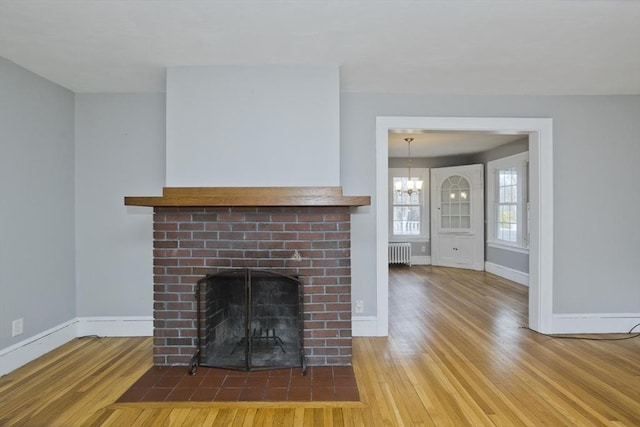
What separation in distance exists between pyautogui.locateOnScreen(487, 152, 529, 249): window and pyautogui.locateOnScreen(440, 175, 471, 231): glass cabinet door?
55 centimetres

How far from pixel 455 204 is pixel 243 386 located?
6507 millimetres

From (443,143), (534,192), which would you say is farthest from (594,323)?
(443,143)

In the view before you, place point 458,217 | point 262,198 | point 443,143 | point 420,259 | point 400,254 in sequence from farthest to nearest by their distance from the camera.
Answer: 1. point 420,259
2. point 400,254
3. point 458,217
4. point 443,143
5. point 262,198

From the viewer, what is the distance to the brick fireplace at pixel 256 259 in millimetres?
2895

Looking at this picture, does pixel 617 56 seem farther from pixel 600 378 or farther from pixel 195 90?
pixel 195 90

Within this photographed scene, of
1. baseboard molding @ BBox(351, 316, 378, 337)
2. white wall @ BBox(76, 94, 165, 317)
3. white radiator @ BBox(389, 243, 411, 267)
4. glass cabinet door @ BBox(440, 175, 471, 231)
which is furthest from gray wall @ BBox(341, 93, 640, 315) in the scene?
white radiator @ BBox(389, 243, 411, 267)

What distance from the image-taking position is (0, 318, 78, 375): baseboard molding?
2787 millimetres

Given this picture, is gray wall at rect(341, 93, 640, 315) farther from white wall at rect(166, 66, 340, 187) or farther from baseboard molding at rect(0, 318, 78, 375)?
baseboard molding at rect(0, 318, 78, 375)

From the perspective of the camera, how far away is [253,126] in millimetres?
2982

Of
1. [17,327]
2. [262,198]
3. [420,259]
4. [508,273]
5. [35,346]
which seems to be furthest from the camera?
[420,259]

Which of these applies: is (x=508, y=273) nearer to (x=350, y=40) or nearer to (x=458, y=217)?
(x=458, y=217)

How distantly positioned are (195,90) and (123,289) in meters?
2.06

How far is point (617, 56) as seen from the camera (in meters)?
2.78

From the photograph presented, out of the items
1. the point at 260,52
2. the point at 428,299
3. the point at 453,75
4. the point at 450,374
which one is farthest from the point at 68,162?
the point at 428,299
